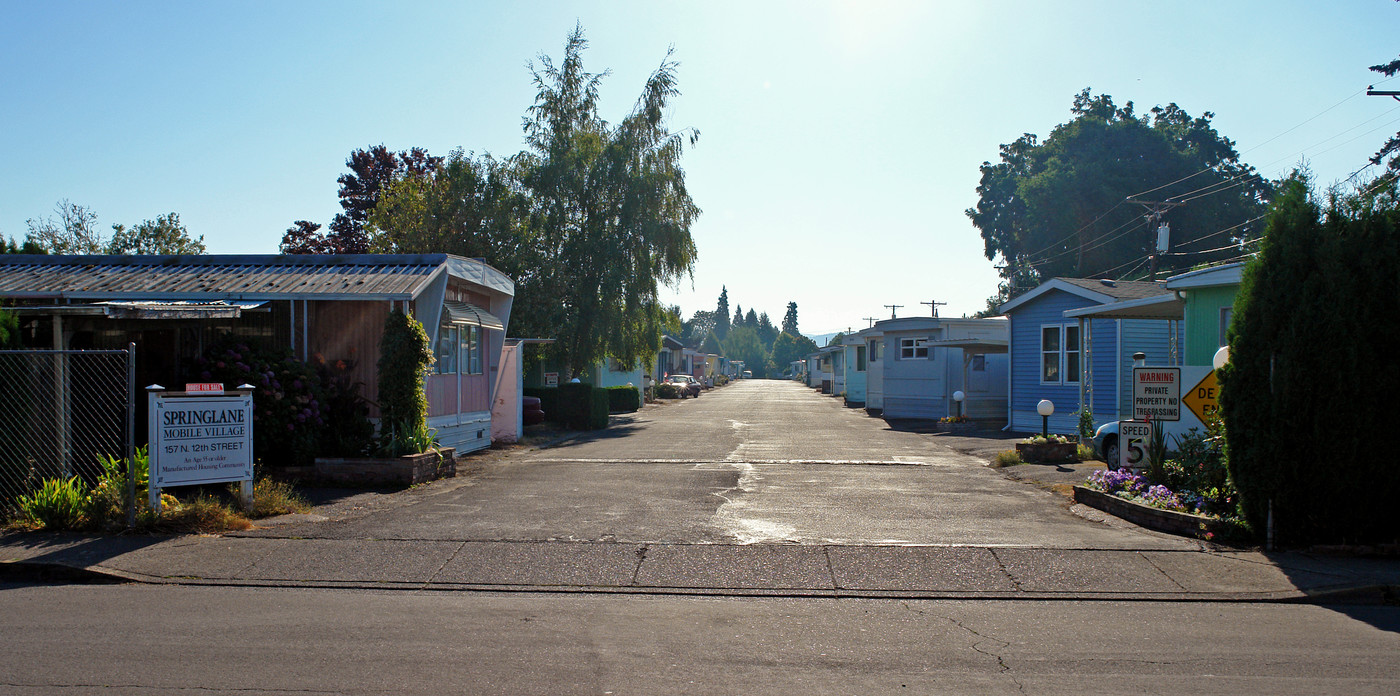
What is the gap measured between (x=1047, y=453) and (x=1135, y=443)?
458 cm

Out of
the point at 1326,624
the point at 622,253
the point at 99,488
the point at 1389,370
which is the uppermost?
the point at 622,253

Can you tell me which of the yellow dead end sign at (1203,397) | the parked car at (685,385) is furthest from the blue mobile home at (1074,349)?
the parked car at (685,385)

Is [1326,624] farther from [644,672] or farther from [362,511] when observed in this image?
[362,511]

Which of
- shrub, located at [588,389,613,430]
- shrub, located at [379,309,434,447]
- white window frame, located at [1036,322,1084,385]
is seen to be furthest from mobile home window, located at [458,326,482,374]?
white window frame, located at [1036,322,1084,385]

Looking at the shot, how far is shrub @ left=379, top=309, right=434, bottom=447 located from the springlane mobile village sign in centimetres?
312

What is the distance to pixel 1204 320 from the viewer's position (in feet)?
49.6

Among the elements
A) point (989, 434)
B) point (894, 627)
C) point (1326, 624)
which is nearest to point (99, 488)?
point (894, 627)

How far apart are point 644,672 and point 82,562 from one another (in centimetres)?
544

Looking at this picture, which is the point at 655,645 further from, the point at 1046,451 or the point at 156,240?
the point at 156,240

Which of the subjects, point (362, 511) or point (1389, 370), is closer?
point (1389, 370)

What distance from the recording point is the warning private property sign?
1148 centimetres

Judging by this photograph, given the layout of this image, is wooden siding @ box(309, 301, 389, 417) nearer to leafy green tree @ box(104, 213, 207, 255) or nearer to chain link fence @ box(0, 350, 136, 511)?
chain link fence @ box(0, 350, 136, 511)

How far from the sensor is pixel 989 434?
23.6m

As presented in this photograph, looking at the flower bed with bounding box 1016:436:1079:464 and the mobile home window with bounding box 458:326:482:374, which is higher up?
the mobile home window with bounding box 458:326:482:374
